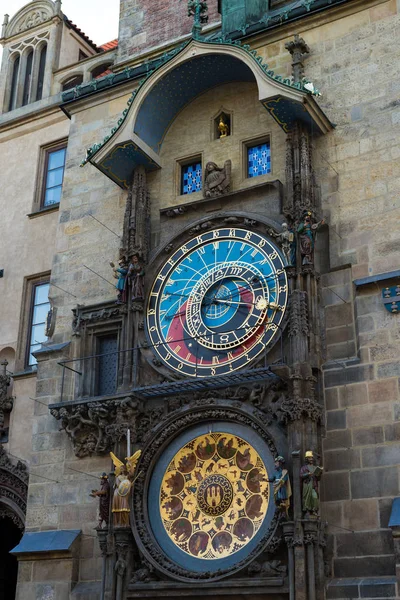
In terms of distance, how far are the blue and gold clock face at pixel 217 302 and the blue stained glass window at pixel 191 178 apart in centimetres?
110

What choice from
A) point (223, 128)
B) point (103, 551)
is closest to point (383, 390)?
point (103, 551)

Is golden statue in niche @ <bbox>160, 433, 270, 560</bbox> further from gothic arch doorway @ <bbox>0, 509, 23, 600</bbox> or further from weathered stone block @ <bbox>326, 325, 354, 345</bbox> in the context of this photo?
gothic arch doorway @ <bbox>0, 509, 23, 600</bbox>

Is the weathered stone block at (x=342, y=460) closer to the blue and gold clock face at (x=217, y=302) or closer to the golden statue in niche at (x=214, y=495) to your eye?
the golden statue in niche at (x=214, y=495)

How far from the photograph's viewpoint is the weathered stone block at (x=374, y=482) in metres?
11.0

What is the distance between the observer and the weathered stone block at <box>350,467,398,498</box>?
11.0 metres

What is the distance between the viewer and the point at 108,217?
15078mm

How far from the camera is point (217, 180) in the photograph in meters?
14.0

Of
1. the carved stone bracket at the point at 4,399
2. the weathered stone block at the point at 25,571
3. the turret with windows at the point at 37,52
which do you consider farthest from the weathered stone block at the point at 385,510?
the turret with windows at the point at 37,52

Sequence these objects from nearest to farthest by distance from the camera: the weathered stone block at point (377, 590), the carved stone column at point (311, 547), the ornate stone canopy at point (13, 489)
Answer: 1. the weathered stone block at point (377, 590)
2. the carved stone column at point (311, 547)
3. the ornate stone canopy at point (13, 489)

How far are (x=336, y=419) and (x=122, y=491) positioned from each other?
2.97 metres

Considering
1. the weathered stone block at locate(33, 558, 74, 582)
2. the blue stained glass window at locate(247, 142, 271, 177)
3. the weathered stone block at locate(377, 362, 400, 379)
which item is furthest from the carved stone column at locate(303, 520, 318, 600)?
the blue stained glass window at locate(247, 142, 271, 177)

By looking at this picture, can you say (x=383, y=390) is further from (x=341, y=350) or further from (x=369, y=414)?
(x=341, y=350)

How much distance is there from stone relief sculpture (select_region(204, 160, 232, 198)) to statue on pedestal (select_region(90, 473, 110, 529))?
4.53 meters

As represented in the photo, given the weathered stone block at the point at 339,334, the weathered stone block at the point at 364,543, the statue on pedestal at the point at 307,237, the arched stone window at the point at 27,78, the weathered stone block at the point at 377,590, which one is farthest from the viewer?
the arched stone window at the point at 27,78
